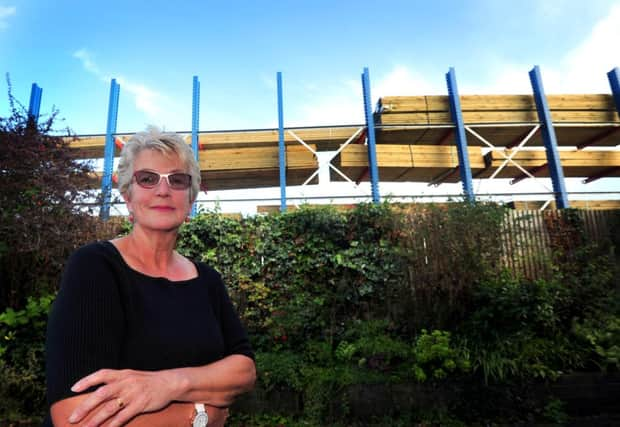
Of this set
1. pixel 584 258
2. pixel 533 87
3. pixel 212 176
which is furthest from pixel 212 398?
pixel 533 87

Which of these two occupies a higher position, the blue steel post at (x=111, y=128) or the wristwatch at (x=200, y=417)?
the blue steel post at (x=111, y=128)

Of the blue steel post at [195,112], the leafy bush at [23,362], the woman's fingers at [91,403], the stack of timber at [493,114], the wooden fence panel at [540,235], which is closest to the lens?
the woman's fingers at [91,403]

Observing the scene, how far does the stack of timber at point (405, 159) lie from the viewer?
12.2 m

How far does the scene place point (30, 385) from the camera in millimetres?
4430

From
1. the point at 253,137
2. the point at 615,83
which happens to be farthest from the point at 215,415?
the point at 615,83

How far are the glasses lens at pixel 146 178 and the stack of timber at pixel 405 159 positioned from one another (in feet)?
35.2

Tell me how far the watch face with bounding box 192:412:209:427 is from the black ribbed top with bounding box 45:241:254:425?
185mm

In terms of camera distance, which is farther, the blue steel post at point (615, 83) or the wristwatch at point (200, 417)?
the blue steel post at point (615, 83)

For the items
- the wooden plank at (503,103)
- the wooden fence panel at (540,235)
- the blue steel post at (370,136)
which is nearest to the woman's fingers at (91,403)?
the wooden fence panel at (540,235)

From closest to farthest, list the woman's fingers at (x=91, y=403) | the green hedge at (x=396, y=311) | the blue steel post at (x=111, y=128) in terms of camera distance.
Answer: the woman's fingers at (x=91, y=403) → the green hedge at (x=396, y=311) → the blue steel post at (x=111, y=128)

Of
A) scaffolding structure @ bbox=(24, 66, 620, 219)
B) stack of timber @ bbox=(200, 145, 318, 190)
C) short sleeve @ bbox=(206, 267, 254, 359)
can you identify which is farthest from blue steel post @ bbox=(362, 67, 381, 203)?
short sleeve @ bbox=(206, 267, 254, 359)

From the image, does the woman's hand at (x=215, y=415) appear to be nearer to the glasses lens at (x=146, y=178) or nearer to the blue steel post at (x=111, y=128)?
the glasses lens at (x=146, y=178)

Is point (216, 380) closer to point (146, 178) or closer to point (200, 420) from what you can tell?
point (200, 420)

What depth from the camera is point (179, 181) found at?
1639mm
